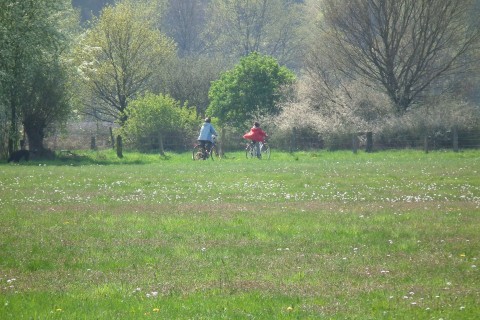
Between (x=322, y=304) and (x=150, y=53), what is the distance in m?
64.0

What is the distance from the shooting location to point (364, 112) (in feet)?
186

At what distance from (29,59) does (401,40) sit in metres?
27.2

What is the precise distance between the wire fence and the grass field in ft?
91.9

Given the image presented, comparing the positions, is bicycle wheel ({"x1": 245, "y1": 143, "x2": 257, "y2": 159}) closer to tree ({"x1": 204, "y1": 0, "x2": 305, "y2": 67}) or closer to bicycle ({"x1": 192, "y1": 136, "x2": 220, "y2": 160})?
bicycle ({"x1": 192, "y1": 136, "x2": 220, "y2": 160})

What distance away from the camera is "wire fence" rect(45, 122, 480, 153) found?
1928 inches

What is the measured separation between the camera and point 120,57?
225 feet

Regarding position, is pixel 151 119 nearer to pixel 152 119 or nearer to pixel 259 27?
pixel 152 119

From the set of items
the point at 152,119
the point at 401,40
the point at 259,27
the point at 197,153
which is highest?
the point at 259,27

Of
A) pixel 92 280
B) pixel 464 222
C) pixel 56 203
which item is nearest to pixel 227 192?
pixel 56 203

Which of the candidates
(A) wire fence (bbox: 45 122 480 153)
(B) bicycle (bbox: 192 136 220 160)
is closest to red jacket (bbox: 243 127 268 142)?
(B) bicycle (bbox: 192 136 220 160)

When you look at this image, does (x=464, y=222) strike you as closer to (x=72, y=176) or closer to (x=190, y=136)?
(x=72, y=176)

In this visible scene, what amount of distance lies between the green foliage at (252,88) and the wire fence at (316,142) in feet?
9.98

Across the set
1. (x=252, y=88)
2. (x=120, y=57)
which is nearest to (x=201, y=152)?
(x=252, y=88)

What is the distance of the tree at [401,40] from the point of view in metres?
52.6
